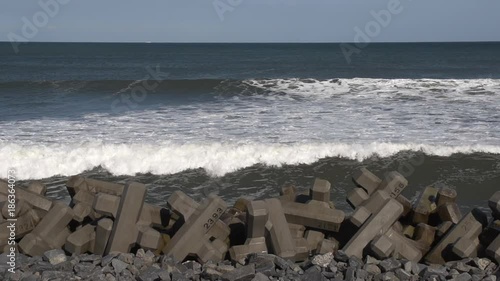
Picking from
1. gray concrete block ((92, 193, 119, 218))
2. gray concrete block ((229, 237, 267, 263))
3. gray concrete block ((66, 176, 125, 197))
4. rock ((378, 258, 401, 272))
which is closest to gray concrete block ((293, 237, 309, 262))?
gray concrete block ((229, 237, 267, 263))

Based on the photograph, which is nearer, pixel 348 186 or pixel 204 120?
pixel 348 186

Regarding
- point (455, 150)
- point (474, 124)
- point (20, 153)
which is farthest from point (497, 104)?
point (20, 153)

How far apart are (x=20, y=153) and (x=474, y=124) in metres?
9.64

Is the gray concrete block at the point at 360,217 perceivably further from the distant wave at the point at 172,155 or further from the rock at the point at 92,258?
the distant wave at the point at 172,155

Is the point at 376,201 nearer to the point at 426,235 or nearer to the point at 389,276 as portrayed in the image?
the point at 426,235

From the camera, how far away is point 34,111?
57.0 ft

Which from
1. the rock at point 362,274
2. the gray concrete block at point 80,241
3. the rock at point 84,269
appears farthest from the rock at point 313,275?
the gray concrete block at point 80,241

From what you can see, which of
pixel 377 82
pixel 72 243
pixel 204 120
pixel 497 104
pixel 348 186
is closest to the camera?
pixel 72 243

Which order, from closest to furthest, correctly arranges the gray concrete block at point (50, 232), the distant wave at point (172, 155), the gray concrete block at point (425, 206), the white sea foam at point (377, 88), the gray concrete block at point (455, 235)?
1. the gray concrete block at point (455, 235)
2. the gray concrete block at point (50, 232)
3. the gray concrete block at point (425, 206)
4. the distant wave at point (172, 155)
5. the white sea foam at point (377, 88)

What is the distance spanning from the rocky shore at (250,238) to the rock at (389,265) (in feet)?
0.04

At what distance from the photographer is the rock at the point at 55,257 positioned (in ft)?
15.0

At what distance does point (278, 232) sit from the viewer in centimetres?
470

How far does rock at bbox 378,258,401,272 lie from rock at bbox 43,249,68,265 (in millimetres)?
2491

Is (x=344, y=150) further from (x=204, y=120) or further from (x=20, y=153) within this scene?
(x=20, y=153)
